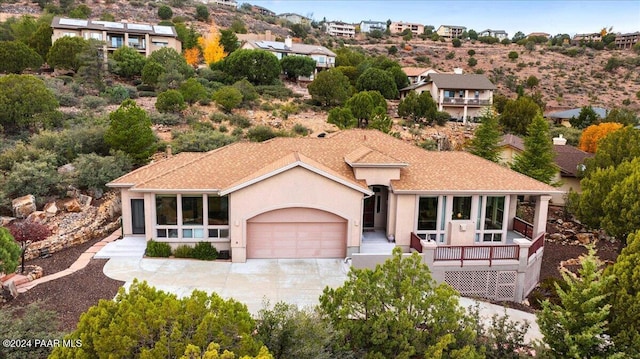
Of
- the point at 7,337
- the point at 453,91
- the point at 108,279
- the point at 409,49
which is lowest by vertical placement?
the point at 108,279

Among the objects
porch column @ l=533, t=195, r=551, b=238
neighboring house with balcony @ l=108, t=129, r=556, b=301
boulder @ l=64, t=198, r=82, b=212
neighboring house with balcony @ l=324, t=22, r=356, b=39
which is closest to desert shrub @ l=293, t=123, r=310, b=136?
neighboring house with balcony @ l=108, t=129, r=556, b=301

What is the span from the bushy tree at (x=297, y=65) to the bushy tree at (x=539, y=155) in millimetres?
43902

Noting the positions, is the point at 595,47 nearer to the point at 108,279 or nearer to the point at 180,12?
the point at 180,12

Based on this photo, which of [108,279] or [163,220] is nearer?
[108,279]

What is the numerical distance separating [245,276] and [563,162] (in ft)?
83.4

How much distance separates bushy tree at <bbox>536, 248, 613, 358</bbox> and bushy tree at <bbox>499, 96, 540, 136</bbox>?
41.6 meters

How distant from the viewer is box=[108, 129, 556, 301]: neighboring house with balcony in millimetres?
17375

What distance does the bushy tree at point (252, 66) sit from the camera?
58.4 meters

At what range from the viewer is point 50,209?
68.5ft

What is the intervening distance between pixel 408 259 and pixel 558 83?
296 feet

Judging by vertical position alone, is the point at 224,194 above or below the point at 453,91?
below

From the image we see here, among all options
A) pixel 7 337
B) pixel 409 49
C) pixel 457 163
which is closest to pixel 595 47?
pixel 409 49

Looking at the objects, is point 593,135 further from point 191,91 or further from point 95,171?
point 95,171

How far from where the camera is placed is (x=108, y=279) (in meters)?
15.8
